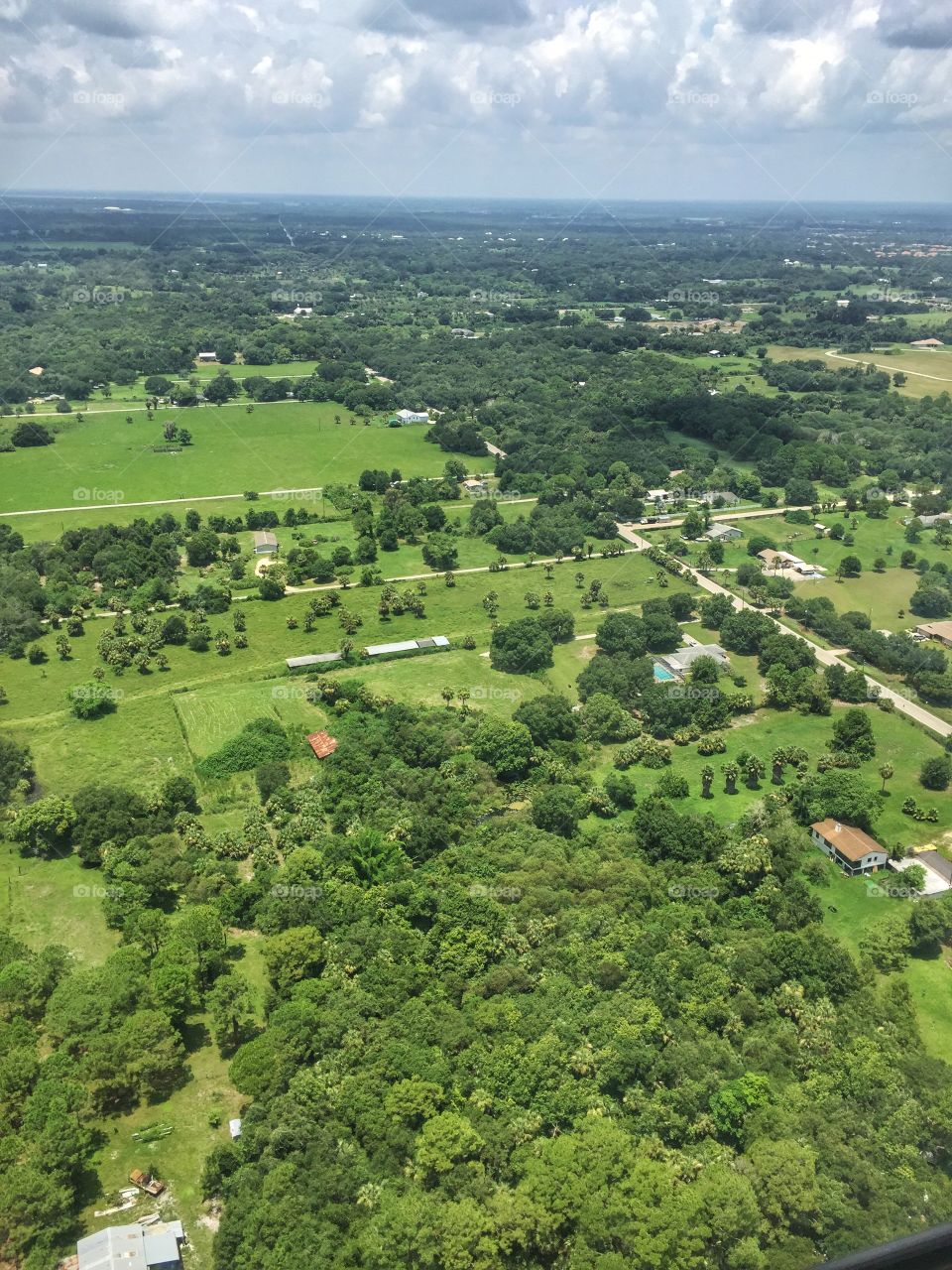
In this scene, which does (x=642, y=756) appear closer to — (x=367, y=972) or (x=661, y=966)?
(x=661, y=966)

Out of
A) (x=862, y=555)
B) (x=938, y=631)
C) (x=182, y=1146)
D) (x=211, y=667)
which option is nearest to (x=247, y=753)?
(x=211, y=667)

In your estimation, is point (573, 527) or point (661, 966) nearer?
point (661, 966)

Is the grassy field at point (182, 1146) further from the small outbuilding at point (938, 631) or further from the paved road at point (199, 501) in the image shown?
the paved road at point (199, 501)

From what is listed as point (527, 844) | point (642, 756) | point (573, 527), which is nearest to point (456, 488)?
point (573, 527)

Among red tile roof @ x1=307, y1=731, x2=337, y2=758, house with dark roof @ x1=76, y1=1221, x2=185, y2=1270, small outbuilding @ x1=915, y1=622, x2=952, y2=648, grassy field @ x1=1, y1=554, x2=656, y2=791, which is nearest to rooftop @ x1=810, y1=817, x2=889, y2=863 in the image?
grassy field @ x1=1, y1=554, x2=656, y2=791

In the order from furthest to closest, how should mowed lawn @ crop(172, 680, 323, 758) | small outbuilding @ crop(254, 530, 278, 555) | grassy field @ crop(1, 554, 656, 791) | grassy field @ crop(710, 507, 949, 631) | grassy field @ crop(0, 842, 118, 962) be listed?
small outbuilding @ crop(254, 530, 278, 555) → grassy field @ crop(710, 507, 949, 631) → mowed lawn @ crop(172, 680, 323, 758) → grassy field @ crop(1, 554, 656, 791) → grassy field @ crop(0, 842, 118, 962)

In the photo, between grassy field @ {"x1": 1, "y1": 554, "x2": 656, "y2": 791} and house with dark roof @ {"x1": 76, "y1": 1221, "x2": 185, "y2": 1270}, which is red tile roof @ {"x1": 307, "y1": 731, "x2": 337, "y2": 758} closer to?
grassy field @ {"x1": 1, "y1": 554, "x2": 656, "y2": 791}

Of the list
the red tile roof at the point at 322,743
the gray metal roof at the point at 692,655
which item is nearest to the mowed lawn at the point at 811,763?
the gray metal roof at the point at 692,655
